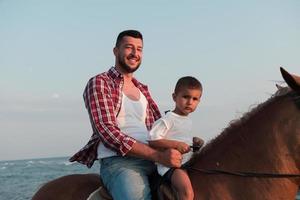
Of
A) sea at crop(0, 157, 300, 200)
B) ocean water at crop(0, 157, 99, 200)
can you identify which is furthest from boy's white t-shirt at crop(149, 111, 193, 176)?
ocean water at crop(0, 157, 99, 200)

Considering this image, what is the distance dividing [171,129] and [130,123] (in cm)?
Answer: 52

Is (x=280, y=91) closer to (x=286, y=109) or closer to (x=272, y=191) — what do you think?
(x=286, y=109)

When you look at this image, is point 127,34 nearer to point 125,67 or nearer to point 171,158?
point 125,67

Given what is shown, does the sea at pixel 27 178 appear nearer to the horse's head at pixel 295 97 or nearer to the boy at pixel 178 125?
the boy at pixel 178 125

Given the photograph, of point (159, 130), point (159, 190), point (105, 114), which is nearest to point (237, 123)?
point (159, 130)

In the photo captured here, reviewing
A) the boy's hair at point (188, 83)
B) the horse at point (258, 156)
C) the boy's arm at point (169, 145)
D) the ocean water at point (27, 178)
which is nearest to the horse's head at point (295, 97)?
the horse at point (258, 156)

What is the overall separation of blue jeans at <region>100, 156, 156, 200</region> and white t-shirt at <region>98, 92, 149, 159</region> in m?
0.11

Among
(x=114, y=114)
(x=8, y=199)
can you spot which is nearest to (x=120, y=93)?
(x=114, y=114)

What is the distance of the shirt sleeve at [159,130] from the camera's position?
4502 mm

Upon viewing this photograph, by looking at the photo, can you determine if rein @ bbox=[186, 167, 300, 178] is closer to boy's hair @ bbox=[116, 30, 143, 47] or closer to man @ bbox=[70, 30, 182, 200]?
man @ bbox=[70, 30, 182, 200]

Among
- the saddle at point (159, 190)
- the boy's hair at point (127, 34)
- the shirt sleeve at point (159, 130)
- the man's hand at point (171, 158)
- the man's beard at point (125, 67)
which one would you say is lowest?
the saddle at point (159, 190)

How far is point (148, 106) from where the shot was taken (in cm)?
536

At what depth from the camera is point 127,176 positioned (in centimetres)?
457

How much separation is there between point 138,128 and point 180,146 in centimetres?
61
